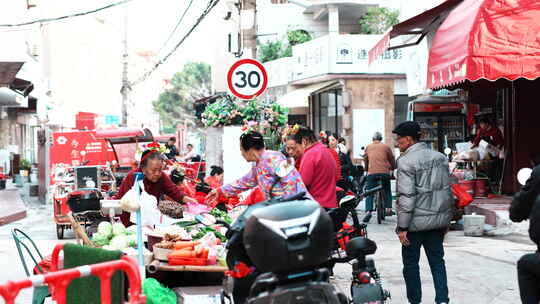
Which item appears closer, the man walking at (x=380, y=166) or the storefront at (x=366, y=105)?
the man walking at (x=380, y=166)

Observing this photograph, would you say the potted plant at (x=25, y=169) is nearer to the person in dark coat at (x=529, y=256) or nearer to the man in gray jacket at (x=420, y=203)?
the man in gray jacket at (x=420, y=203)

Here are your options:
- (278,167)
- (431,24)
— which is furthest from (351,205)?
(431,24)

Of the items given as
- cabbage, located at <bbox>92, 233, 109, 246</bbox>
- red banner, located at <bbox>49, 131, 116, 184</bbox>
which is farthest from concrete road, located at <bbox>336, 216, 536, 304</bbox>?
red banner, located at <bbox>49, 131, 116, 184</bbox>

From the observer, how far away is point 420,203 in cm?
693

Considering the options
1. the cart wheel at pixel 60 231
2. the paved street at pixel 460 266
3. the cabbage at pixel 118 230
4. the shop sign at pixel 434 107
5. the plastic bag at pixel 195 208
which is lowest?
the cart wheel at pixel 60 231

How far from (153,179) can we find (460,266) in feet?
14.7

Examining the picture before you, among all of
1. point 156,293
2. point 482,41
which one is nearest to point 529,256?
point 156,293

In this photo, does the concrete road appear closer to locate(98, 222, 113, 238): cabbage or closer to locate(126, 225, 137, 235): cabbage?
locate(126, 225, 137, 235): cabbage

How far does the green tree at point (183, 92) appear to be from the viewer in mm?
83938

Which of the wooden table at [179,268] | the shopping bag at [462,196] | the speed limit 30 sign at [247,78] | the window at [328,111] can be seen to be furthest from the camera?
the window at [328,111]

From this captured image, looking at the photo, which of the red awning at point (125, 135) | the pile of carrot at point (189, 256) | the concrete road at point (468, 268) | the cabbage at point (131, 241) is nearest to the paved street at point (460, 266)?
the concrete road at point (468, 268)

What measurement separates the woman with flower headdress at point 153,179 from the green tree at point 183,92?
75.4m

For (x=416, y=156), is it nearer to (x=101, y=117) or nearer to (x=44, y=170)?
(x=44, y=170)

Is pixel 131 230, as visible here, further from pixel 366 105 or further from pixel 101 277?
pixel 366 105
